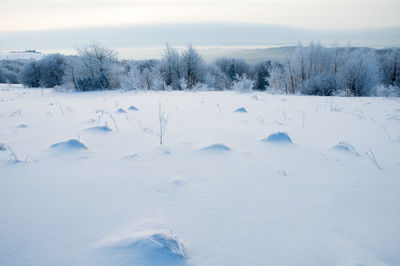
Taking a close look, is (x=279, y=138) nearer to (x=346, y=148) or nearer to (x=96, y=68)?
(x=346, y=148)

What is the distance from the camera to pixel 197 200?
1625 mm

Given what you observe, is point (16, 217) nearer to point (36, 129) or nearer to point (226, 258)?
point (226, 258)

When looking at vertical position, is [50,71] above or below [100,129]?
above

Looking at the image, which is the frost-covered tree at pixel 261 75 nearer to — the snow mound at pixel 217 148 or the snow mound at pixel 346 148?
the snow mound at pixel 346 148

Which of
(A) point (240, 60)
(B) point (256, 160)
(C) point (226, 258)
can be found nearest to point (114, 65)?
(B) point (256, 160)

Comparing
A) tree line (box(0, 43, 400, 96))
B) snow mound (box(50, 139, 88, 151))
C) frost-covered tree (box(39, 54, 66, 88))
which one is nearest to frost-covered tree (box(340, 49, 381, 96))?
tree line (box(0, 43, 400, 96))

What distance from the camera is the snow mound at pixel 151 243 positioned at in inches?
44.3

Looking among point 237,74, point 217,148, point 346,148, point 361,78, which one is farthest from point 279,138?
point 361,78

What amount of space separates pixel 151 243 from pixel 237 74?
45.7ft

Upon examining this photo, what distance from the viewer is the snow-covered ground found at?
3.76ft

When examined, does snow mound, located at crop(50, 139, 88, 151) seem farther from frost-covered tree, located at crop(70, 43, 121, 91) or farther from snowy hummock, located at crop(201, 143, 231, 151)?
frost-covered tree, located at crop(70, 43, 121, 91)

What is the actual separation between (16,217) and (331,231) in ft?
6.34

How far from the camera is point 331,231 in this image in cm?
133

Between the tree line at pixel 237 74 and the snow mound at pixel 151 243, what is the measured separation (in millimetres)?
9610
